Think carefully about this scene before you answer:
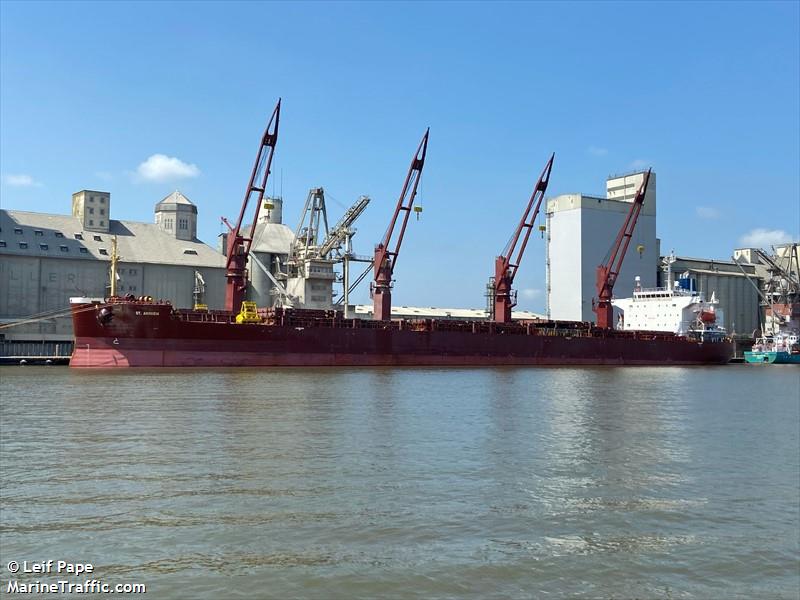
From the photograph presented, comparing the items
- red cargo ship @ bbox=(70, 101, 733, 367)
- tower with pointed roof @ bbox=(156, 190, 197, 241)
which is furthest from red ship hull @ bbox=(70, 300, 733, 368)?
tower with pointed roof @ bbox=(156, 190, 197, 241)

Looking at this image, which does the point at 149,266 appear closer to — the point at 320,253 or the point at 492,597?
the point at 320,253

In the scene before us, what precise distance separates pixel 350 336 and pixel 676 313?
33691mm

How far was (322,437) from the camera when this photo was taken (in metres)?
18.0

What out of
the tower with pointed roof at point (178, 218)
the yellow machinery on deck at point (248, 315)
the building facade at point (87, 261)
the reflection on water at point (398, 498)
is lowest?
the reflection on water at point (398, 498)

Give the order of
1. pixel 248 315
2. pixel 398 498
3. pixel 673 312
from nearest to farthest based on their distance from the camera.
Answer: pixel 398 498
pixel 248 315
pixel 673 312

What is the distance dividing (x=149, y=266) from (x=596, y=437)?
55.2 m

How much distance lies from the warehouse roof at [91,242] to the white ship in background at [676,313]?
40.1 meters

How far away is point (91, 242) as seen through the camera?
217ft

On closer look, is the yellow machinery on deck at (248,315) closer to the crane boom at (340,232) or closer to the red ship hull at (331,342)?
the red ship hull at (331,342)

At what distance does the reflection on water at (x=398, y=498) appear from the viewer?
899 centimetres

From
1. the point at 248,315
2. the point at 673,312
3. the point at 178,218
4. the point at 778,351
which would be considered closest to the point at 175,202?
the point at 178,218

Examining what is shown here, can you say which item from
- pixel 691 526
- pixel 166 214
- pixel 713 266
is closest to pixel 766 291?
pixel 713 266

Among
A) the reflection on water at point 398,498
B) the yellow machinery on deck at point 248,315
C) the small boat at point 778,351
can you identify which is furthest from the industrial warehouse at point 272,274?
the reflection on water at point 398,498

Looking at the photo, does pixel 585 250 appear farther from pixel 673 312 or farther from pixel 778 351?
pixel 778 351
